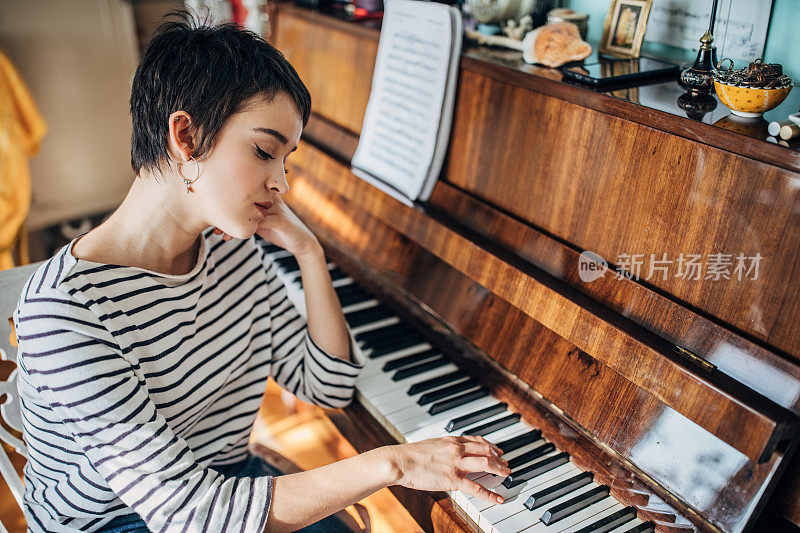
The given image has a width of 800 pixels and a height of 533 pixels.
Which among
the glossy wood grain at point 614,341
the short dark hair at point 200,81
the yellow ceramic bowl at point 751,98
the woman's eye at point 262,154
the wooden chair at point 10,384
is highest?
the yellow ceramic bowl at point 751,98

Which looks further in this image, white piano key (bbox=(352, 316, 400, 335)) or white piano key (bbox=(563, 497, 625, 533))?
white piano key (bbox=(352, 316, 400, 335))

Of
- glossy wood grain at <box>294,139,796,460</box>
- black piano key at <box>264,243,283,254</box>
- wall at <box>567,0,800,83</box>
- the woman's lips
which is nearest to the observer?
glossy wood grain at <box>294,139,796,460</box>

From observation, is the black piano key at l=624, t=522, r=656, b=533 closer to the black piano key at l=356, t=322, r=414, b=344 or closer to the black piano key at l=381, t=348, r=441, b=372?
the black piano key at l=381, t=348, r=441, b=372

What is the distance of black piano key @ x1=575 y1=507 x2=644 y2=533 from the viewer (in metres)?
1.14

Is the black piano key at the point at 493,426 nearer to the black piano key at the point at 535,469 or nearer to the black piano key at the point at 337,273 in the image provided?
the black piano key at the point at 535,469

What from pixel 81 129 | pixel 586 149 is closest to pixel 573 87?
pixel 586 149

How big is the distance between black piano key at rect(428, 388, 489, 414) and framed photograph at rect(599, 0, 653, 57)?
90 centimetres

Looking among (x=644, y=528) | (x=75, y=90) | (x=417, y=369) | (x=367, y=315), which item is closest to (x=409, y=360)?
(x=417, y=369)

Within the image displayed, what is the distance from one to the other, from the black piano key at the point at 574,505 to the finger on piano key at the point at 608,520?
0.03 meters

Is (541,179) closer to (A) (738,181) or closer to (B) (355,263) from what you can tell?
(A) (738,181)

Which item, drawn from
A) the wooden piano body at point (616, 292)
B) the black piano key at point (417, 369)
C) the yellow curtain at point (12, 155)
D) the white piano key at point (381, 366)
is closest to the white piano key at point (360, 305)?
the wooden piano body at point (616, 292)

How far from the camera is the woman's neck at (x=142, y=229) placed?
3.85 feet

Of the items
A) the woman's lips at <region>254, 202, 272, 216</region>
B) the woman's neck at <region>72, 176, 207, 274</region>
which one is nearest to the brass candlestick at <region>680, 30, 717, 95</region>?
the woman's lips at <region>254, 202, 272, 216</region>

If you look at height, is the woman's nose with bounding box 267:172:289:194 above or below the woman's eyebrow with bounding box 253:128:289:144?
below
